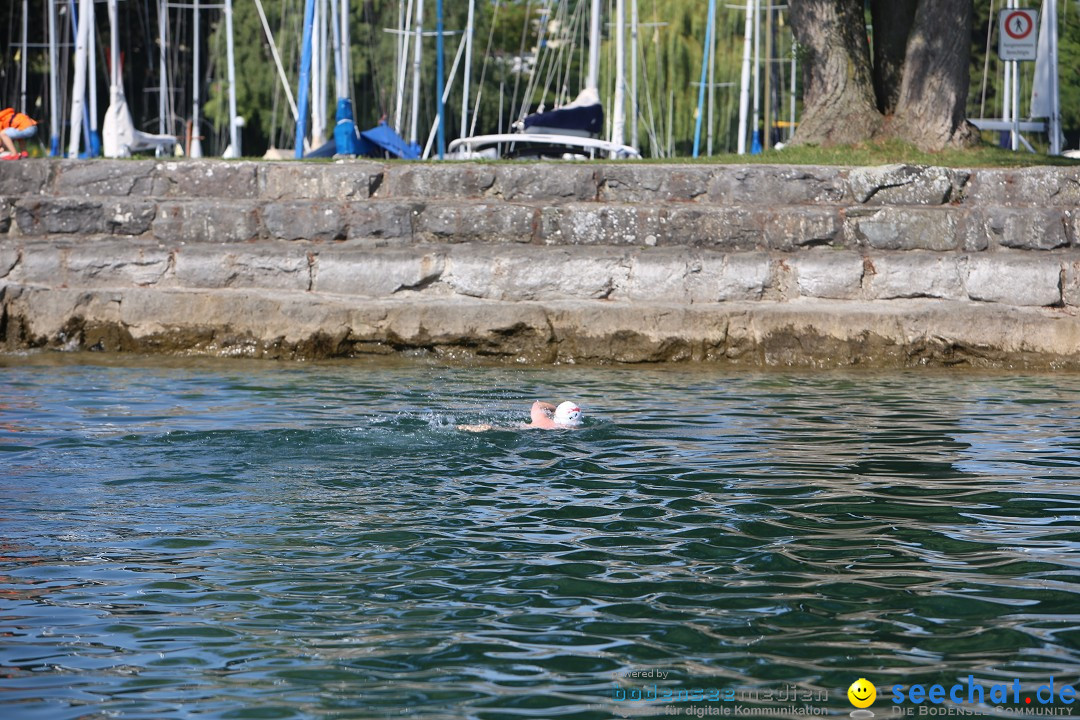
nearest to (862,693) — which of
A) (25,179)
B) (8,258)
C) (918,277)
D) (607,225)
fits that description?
(918,277)

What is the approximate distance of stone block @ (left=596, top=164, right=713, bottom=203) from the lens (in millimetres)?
13469

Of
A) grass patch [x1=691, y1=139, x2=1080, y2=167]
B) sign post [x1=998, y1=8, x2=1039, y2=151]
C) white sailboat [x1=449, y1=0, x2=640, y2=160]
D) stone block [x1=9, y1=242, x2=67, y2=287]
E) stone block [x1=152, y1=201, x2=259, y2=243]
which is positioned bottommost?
stone block [x1=9, y1=242, x2=67, y2=287]

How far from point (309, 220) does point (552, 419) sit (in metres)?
5.43

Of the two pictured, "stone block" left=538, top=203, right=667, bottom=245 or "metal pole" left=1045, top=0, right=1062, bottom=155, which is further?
"metal pole" left=1045, top=0, right=1062, bottom=155

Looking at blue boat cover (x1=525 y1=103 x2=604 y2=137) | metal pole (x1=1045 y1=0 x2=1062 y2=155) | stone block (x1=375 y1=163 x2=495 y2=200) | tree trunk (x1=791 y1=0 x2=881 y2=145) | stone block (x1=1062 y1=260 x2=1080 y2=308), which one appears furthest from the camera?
blue boat cover (x1=525 y1=103 x2=604 y2=137)

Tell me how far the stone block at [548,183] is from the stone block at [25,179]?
16.8 feet

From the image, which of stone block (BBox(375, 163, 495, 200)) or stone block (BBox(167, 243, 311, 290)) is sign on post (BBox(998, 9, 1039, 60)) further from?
stone block (BBox(167, 243, 311, 290))

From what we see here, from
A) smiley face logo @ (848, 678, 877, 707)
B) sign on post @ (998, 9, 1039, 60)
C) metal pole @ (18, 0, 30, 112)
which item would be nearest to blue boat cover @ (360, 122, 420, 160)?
sign on post @ (998, 9, 1039, 60)

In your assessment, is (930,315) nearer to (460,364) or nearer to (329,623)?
(460,364)

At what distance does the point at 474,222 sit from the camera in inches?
526

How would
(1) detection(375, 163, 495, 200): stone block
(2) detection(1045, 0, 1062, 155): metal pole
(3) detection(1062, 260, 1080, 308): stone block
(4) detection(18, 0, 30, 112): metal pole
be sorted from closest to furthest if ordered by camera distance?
(3) detection(1062, 260, 1080, 308): stone block
(1) detection(375, 163, 495, 200): stone block
(2) detection(1045, 0, 1062, 155): metal pole
(4) detection(18, 0, 30, 112): metal pole

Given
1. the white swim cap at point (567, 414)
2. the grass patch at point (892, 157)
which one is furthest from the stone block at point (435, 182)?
the white swim cap at point (567, 414)

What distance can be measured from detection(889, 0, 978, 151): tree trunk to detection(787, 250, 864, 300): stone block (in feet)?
9.78

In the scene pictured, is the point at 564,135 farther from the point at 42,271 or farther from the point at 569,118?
the point at 42,271
